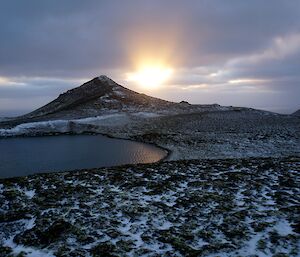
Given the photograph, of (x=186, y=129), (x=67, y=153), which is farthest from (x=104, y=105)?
(x=67, y=153)

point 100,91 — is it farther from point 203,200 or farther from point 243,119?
point 203,200

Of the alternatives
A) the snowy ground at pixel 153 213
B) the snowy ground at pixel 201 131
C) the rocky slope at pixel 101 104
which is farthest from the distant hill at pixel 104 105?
the snowy ground at pixel 153 213

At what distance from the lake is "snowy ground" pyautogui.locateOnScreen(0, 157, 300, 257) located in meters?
10.8

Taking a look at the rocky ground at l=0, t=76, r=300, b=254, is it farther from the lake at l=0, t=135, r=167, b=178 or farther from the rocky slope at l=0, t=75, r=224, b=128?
the rocky slope at l=0, t=75, r=224, b=128

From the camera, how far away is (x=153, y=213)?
47.1 ft

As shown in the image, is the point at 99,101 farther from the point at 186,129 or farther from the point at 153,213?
the point at 153,213

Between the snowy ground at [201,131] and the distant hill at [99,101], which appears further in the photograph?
the distant hill at [99,101]

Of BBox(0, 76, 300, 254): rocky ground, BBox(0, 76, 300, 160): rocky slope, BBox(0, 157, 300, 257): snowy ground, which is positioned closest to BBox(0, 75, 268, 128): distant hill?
BBox(0, 76, 300, 160): rocky slope

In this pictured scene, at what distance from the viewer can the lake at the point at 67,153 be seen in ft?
99.2

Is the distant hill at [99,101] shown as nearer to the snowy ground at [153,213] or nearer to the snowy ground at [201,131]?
the snowy ground at [201,131]

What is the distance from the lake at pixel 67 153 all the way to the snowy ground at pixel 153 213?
10763mm

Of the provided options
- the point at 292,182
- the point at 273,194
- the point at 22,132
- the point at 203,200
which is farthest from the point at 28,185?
the point at 22,132

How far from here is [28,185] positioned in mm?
18031

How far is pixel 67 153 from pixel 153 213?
2413cm
